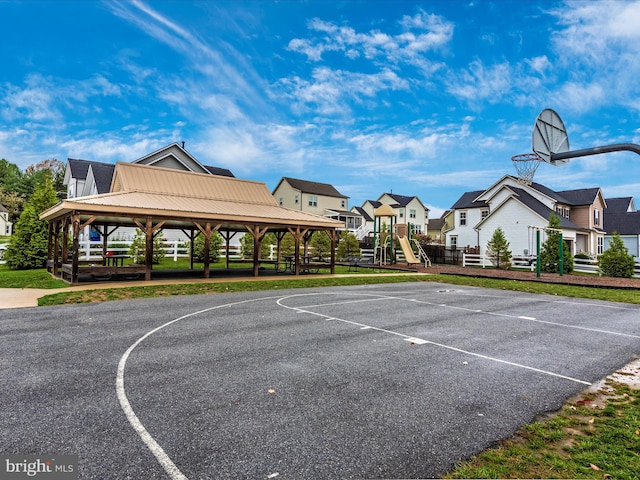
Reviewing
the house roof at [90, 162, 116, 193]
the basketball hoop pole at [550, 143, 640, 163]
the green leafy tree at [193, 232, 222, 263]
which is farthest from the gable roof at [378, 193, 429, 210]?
the basketball hoop pole at [550, 143, 640, 163]

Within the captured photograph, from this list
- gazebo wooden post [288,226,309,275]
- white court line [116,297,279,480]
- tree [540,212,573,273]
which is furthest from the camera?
tree [540,212,573,273]

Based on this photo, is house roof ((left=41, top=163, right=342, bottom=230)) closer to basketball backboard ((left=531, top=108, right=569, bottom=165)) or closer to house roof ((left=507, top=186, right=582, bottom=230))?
basketball backboard ((left=531, top=108, right=569, bottom=165))

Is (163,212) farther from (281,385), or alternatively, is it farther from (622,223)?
(622,223)

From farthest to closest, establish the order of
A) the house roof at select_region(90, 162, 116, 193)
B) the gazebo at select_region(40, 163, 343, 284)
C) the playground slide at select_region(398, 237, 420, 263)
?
the playground slide at select_region(398, 237, 420, 263) → the house roof at select_region(90, 162, 116, 193) → the gazebo at select_region(40, 163, 343, 284)

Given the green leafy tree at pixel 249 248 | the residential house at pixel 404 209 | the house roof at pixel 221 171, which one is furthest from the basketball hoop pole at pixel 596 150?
the residential house at pixel 404 209

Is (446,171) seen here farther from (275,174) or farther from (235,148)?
(235,148)

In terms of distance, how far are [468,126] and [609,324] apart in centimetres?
2838

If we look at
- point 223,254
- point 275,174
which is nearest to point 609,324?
point 223,254

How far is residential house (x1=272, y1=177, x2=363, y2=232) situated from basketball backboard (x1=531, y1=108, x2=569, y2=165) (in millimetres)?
39560

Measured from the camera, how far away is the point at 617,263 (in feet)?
74.3

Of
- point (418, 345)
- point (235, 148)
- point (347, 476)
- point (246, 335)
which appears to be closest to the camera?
point (347, 476)

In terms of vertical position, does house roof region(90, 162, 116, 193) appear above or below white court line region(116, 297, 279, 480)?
above

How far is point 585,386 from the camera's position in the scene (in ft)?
15.8

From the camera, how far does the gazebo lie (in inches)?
542
